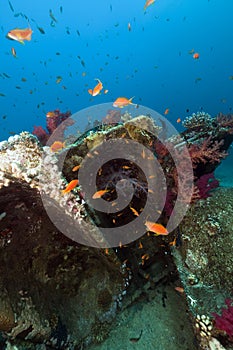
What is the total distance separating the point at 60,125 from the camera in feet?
25.4

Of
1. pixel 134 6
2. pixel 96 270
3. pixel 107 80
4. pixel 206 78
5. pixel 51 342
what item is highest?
pixel 134 6

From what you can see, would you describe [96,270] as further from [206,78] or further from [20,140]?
[206,78]

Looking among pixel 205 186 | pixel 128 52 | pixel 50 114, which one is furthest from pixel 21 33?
pixel 128 52

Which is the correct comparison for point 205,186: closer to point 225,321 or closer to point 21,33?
point 225,321

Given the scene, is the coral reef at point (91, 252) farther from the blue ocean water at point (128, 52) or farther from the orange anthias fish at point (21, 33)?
the blue ocean water at point (128, 52)

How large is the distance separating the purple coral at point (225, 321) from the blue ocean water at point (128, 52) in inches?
2940

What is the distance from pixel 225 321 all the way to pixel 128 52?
109265mm

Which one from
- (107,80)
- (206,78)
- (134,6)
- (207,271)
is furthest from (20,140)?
(107,80)

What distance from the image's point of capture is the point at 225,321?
9.09ft

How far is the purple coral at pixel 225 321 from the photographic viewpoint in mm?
2738

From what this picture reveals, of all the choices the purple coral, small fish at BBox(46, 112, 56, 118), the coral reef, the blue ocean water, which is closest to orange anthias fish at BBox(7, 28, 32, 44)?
small fish at BBox(46, 112, 56, 118)

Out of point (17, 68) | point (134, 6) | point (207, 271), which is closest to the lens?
point (207, 271)

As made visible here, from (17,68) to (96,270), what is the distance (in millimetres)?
105432

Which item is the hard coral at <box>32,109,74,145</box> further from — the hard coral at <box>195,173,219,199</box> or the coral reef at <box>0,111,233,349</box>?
the hard coral at <box>195,173,219,199</box>
